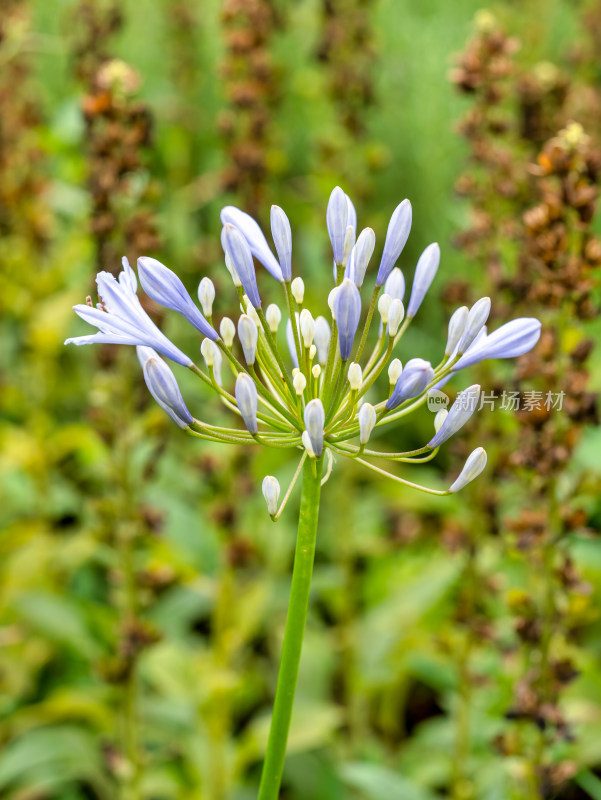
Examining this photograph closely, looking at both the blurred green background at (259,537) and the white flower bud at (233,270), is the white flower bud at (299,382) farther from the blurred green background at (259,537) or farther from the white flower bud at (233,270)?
the blurred green background at (259,537)

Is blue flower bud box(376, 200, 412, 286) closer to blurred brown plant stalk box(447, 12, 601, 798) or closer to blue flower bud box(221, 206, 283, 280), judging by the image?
blue flower bud box(221, 206, 283, 280)

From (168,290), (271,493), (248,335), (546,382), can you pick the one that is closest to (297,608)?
(271,493)

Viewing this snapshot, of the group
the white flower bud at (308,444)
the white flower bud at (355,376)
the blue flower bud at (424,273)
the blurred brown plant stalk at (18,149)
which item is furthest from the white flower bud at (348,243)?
the blurred brown plant stalk at (18,149)

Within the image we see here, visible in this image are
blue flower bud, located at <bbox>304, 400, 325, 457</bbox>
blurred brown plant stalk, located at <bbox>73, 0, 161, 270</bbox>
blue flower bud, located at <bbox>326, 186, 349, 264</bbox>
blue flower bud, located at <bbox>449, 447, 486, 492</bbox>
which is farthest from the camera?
blurred brown plant stalk, located at <bbox>73, 0, 161, 270</bbox>

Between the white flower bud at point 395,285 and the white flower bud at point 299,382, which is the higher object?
the white flower bud at point 395,285

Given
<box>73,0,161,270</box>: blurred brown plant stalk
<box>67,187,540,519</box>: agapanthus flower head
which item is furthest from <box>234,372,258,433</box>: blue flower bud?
<box>73,0,161,270</box>: blurred brown plant stalk

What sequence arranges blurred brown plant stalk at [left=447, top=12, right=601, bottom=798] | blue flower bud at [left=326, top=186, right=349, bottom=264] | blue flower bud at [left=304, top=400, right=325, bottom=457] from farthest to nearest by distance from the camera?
blurred brown plant stalk at [left=447, top=12, right=601, bottom=798] → blue flower bud at [left=326, top=186, right=349, bottom=264] → blue flower bud at [left=304, top=400, right=325, bottom=457]

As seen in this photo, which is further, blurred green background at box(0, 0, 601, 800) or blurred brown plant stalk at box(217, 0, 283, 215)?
blurred brown plant stalk at box(217, 0, 283, 215)

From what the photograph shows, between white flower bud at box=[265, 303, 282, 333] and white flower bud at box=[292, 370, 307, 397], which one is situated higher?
white flower bud at box=[265, 303, 282, 333]
